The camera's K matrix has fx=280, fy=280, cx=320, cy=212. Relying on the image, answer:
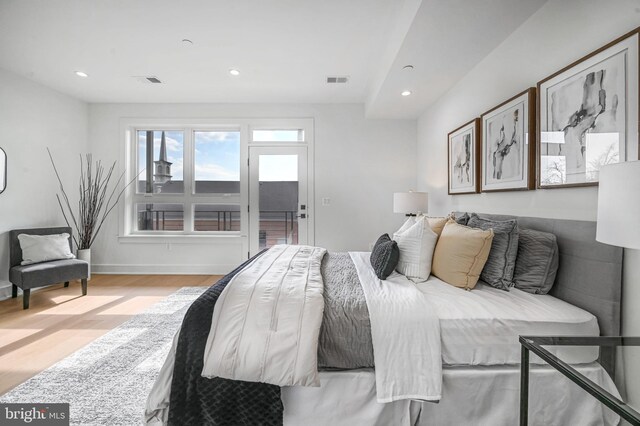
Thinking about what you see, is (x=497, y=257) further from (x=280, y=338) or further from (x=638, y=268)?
(x=280, y=338)

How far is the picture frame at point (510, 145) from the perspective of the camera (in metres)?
1.88

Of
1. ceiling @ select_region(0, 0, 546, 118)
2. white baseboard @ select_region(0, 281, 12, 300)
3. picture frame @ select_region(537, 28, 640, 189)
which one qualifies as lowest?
white baseboard @ select_region(0, 281, 12, 300)

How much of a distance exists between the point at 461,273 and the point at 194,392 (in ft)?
5.01

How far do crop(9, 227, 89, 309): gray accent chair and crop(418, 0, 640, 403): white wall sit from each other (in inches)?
174

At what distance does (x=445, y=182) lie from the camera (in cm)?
328

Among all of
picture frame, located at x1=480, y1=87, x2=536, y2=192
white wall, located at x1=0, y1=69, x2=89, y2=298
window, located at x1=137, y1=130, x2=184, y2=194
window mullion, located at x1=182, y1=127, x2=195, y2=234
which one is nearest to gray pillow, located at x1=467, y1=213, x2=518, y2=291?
picture frame, located at x1=480, y1=87, x2=536, y2=192

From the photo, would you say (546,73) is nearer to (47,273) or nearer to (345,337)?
(345,337)

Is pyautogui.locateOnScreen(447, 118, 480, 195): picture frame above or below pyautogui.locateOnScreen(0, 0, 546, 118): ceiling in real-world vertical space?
below

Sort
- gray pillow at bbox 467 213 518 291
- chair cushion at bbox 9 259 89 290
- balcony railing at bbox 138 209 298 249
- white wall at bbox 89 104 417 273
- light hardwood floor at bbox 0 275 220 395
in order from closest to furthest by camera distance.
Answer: gray pillow at bbox 467 213 518 291, light hardwood floor at bbox 0 275 220 395, chair cushion at bbox 9 259 89 290, white wall at bbox 89 104 417 273, balcony railing at bbox 138 209 298 249

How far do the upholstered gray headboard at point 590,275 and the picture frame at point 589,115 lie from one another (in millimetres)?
276

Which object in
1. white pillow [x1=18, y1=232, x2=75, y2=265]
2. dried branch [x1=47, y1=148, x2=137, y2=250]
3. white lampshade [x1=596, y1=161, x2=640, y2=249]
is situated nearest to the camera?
white lampshade [x1=596, y1=161, x2=640, y2=249]

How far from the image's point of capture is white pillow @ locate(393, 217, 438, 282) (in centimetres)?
181

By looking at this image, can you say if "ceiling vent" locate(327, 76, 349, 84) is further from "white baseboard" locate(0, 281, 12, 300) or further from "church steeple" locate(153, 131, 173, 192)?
"white baseboard" locate(0, 281, 12, 300)

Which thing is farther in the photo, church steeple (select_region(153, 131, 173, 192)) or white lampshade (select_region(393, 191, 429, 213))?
church steeple (select_region(153, 131, 173, 192))
